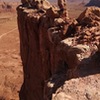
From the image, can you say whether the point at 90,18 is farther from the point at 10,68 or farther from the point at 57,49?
the point at 10,68

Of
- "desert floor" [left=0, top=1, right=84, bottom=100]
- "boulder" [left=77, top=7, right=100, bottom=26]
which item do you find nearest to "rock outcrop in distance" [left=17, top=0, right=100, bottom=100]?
"boulder" [left=77, top=7, right=100, bottom=26]

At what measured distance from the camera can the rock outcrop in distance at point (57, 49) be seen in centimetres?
972

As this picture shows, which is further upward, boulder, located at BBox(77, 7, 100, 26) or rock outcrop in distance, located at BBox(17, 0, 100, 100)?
boulder, located at BBox(77, 7, 100, 26)

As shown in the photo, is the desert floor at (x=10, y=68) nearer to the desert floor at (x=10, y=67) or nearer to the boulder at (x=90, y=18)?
the desert floor at (x=10, y=67)

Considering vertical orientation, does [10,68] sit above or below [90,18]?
below

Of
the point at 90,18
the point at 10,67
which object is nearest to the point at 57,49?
the point at 90,18

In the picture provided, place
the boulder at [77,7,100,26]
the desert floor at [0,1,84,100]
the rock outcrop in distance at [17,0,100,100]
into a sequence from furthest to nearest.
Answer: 1. the desert floor at [0,1,84,100]
2. the boulder at [77,7,100,26]
3. the rock outcrop in distance at [17,0,100,100]

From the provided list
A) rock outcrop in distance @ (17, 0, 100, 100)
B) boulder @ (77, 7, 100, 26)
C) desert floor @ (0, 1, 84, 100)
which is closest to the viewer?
rock outcrop in distance @ (17, 0, 100, 100)

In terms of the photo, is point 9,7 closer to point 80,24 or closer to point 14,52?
point 14,52

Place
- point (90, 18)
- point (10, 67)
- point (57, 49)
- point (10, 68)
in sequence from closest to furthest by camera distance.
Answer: point (57, 49) < point (90, 18) < point (10, 68) < point (10, 67)

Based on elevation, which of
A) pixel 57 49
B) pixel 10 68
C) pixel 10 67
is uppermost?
pixel 57 49

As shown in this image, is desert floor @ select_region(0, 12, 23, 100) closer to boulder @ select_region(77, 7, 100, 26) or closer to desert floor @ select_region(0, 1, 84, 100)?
desert floor @ select_region(0, 1, 84, 100)

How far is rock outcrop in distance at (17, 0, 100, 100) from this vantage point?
9.72 meters

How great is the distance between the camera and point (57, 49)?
12.8 metres
